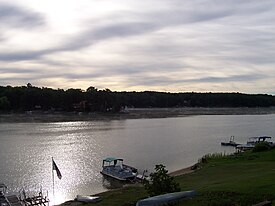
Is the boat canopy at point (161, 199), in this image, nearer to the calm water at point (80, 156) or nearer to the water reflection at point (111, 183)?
the calm water at point (80, 156)

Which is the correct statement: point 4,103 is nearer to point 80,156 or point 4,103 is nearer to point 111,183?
point 80,156

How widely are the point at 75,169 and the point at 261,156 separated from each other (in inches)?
726

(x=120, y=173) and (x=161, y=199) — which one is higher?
(x=161, y=199)

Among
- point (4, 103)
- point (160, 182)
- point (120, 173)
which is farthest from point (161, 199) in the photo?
point (4, 103)

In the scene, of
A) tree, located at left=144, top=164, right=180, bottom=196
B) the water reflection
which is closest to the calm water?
the water reflection

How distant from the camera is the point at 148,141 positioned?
234ft

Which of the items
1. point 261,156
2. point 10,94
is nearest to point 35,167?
point 261,156

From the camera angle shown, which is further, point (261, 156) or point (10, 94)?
point (10, 94)

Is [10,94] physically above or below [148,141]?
above

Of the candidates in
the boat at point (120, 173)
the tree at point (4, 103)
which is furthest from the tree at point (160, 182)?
the tree at point (4, 103)

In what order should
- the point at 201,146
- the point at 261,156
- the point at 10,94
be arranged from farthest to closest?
the point at 10,94 < the point at 201,146 < the point at 261,156

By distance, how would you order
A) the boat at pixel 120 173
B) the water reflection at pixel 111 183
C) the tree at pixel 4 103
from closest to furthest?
the water reflection at pixel 111 183
the boat at pixel 120 173
the tree at pixel 4 103

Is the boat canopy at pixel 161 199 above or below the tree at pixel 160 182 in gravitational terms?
below

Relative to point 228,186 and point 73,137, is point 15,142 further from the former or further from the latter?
point 228,186
